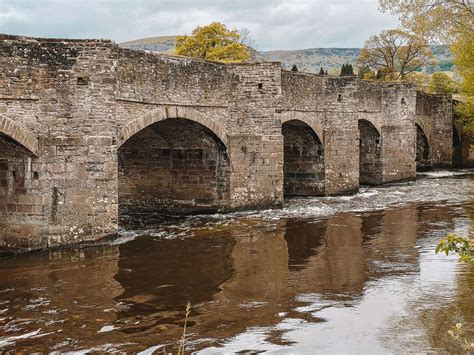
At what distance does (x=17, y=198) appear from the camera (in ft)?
43.6

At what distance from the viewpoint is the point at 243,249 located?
1324cm

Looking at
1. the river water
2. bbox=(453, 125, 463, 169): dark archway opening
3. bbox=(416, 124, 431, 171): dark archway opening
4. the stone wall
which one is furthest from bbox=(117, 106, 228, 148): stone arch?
bbox=(453, 125, 463, 169): dark archway opening

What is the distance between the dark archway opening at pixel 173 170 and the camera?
727 inches

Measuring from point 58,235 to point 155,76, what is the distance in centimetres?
477

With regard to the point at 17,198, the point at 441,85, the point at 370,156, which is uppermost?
the point at 441,85

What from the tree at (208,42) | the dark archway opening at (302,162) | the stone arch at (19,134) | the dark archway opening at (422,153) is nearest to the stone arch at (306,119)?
the dark archway opening at (302,162)

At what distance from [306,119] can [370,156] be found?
773 cm

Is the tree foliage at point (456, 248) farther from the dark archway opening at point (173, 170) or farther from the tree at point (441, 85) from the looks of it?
the tree at point (441, 85)

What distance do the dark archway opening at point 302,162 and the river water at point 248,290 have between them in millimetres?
6470

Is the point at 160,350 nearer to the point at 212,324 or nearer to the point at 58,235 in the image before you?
the point at 212,324

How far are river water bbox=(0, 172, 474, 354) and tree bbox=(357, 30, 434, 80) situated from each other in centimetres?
3885

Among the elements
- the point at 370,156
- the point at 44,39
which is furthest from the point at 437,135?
the point at 44,39

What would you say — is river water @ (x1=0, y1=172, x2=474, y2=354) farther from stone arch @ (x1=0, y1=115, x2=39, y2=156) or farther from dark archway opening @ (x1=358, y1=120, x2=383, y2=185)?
dark archway opening @ (x1=358, y1=120, x2=383, y2=185)

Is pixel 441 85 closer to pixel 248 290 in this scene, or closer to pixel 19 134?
pixel 19 134
